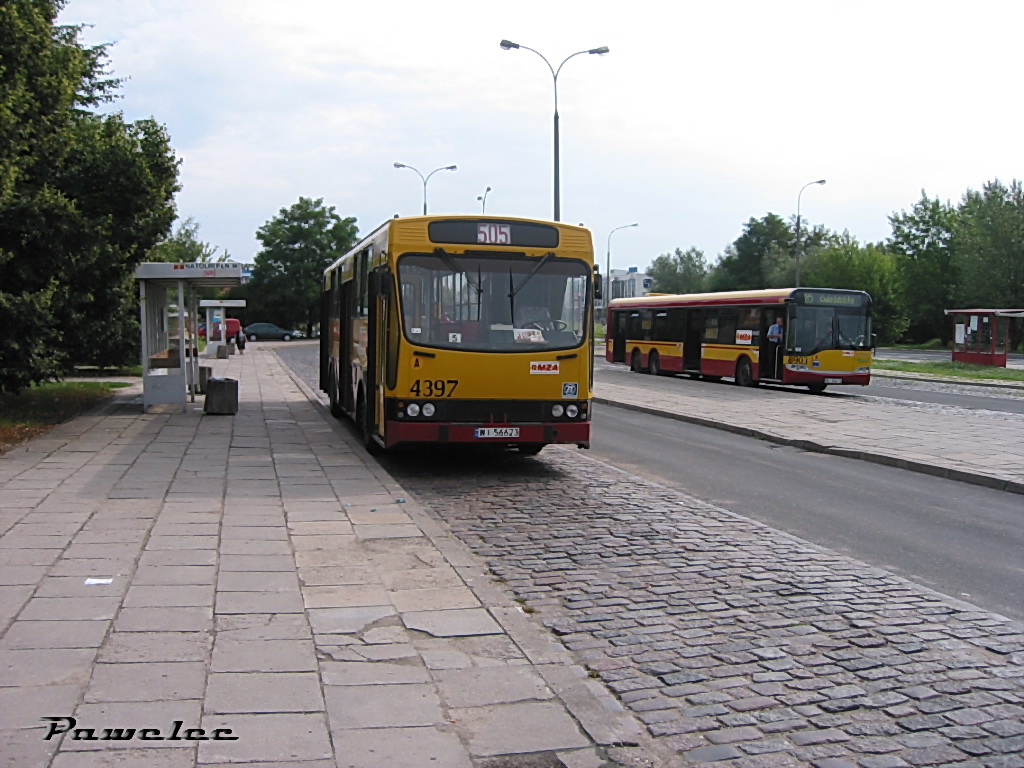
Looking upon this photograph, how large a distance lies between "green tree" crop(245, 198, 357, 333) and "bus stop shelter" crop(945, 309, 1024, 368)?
57.8m

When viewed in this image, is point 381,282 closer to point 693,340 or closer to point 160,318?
point 160,318

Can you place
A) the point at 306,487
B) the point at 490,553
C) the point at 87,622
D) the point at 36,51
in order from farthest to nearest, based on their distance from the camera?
1. the point at 36,51
2. the point at 306,487
3. the point at 490,553
4. the point at 87,622

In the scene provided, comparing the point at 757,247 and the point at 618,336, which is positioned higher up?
the point at 757,247

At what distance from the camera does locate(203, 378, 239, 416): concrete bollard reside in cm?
1819

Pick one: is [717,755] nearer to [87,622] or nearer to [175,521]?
[87,622]

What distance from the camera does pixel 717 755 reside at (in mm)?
4082

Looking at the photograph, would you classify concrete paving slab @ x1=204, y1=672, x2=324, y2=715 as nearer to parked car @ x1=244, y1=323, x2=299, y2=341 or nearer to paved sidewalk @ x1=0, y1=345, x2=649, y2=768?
paved sidewalk @ x1=0, y1=345, x2=649, y2=768

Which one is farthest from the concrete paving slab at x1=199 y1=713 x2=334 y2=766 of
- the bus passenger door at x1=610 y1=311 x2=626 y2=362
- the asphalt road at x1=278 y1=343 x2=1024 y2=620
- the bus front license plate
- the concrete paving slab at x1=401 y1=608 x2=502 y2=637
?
the bus passenger door at x1=610 y1=311 x2=626 y2=362

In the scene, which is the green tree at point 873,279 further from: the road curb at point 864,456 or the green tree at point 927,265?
the road curb at point 864,456

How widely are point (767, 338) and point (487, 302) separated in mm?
17530

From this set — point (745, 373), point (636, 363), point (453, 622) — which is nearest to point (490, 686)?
point (453, 622)

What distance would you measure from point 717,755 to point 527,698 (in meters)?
0.92

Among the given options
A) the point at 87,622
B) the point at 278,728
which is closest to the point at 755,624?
the point at 278,728

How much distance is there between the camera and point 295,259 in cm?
8881
